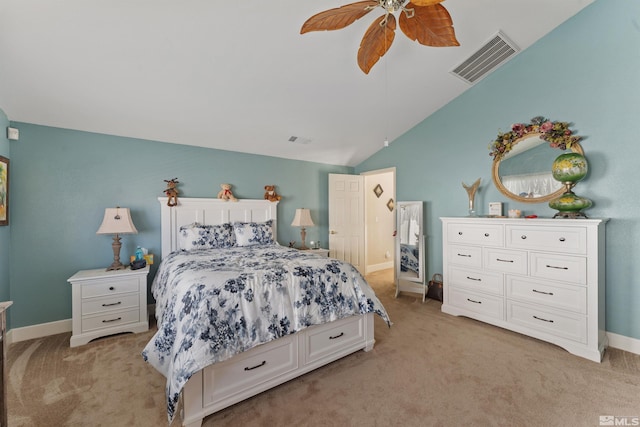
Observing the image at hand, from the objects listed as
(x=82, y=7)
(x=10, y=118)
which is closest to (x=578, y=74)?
(x=82, y=7)

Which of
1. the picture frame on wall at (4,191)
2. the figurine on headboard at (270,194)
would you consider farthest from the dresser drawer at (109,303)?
the figurine on headboard at (270,194)

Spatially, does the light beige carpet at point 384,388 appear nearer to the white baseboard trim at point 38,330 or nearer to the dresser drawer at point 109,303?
the white baseboard trim at point 38,330

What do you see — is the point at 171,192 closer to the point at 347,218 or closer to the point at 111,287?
the point at 111,287

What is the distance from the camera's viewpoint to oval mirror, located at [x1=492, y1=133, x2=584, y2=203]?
278cm

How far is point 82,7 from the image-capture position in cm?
171

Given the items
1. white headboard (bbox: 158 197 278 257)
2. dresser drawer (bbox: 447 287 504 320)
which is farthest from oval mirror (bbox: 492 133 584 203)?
white headboard (bbox: 158 197 278 257)

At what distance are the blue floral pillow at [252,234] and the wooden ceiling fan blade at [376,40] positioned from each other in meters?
2.49

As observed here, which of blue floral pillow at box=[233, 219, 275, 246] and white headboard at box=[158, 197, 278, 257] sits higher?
white headboard at box=[158, 197, 278, 257]

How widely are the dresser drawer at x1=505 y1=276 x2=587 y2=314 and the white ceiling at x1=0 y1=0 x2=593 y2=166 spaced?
→ 2.46 m

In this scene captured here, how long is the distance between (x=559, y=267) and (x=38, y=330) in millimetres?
5203

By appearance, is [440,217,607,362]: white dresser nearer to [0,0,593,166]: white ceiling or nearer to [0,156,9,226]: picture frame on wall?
[0,0,593,166]: white ceiling

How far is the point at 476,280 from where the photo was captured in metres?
3.00

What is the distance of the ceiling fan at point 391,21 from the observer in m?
1.41

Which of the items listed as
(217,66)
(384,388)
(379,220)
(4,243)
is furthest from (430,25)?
(379,220)
